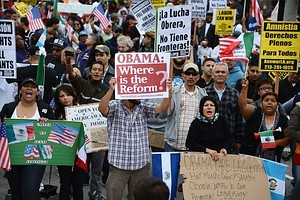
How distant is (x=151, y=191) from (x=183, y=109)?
3.82m

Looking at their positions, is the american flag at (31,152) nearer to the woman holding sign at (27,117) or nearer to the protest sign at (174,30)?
the woman holding sign at (27,117)

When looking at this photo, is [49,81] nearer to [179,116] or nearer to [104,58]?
[104,58]

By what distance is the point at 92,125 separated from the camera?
7516mm

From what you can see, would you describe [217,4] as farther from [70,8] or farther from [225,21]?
[70,8]

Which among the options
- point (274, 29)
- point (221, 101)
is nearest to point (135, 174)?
point (221, 101)

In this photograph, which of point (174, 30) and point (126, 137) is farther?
point (174, 30)

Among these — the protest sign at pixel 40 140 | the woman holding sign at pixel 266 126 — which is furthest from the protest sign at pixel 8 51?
the woman holding sign at pixel 266 126

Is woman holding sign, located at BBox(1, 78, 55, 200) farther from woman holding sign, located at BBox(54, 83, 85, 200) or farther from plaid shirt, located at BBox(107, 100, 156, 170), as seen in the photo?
plaid shirt, located at BBox(107, 100, 156, 170)

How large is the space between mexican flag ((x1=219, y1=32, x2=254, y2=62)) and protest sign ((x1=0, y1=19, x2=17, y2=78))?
3.38m

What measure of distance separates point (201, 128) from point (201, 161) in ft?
1.71

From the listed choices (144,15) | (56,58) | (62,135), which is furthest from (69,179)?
(144,15)

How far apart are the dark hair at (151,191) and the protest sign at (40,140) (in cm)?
291

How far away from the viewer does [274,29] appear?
28.8 feet

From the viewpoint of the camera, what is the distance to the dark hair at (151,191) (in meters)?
3.93
